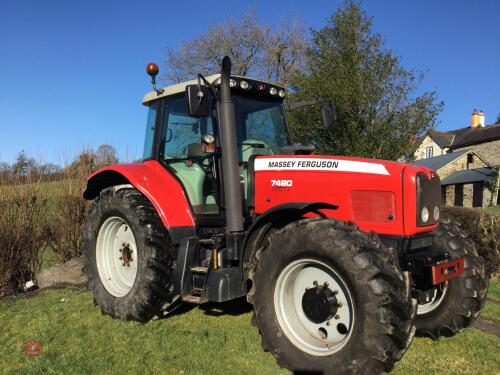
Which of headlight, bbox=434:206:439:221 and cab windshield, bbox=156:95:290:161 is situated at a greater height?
cab windshield, bbox=156:95:290:161

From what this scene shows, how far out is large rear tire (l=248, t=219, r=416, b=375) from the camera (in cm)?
288

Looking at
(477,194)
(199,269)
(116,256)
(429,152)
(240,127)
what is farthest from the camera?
(429,152)

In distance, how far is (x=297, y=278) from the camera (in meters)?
3.54

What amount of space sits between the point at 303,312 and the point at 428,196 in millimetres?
1418

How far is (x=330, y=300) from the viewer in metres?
3.27

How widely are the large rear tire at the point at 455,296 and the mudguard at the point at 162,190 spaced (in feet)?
7.67

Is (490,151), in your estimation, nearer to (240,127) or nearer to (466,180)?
(466,180)

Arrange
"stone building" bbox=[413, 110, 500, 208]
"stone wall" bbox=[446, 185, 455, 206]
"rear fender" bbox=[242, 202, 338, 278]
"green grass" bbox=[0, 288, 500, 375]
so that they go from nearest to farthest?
"green grass" bbox=[0, 288, 500, 375], "rear fender" bbox=[242, 202, 338, 278], "stone building" bbox=[413, 110, 500, 208], "stone wall" bbox=[446, 185, 455, 206]

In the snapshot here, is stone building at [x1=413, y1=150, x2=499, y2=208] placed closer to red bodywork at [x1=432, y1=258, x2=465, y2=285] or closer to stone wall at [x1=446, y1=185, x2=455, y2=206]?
stone wall at [x1=446, y1=185, x2=455, y2=206]

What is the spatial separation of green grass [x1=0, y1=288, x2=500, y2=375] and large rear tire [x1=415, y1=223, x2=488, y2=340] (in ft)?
0.48

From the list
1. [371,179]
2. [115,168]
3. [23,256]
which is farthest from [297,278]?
[23,256]

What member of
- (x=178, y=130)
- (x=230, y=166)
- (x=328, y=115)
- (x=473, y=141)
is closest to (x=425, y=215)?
(x=328, y=115)

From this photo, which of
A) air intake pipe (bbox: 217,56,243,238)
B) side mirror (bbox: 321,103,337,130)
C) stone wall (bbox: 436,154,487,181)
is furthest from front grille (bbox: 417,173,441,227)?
stone wall (bbox: 436,154,487,181)

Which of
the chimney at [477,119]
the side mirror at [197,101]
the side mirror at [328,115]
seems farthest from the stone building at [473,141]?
the side mirror at [197,101]
